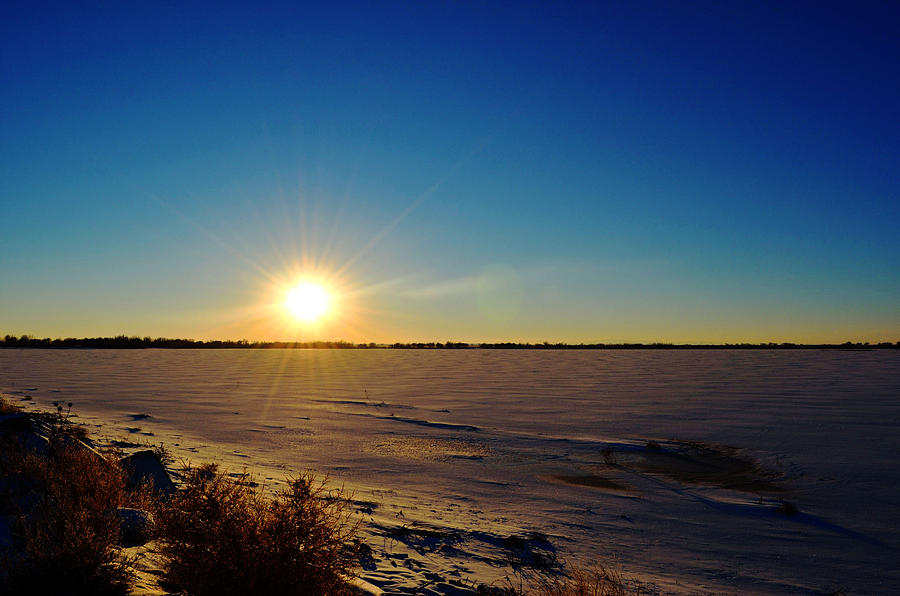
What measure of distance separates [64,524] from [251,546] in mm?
2239

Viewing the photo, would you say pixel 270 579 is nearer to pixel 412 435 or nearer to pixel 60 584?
pixel 60 584

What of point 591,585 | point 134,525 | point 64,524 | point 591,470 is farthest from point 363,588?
point 591,470

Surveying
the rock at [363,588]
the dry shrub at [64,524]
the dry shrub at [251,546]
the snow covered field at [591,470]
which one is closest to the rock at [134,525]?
the dry shrub at [64,524]

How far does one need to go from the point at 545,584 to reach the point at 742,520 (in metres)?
4.19

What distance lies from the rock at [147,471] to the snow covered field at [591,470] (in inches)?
67.2

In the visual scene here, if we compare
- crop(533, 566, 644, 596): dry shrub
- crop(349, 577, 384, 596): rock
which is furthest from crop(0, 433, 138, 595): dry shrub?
crop(533, 566, 644, 596): dry shrub

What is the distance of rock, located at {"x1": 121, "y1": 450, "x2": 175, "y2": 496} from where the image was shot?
698 cm

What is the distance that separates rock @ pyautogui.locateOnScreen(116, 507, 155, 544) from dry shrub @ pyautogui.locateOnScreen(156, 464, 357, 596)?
133 cm

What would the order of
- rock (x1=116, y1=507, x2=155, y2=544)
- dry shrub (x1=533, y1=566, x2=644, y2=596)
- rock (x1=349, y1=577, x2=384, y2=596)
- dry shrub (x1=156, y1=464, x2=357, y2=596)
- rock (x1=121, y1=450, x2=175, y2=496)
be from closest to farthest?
1. dry shrub (x1=156, y1=464, x2=357, y2=596)
2. dry shrub (x1=533, y1=566, x2=644, y2=596)
3. rock (x1=349, y1=577, x2=384, y2=596)
4. rock (x1=116, y1=507, x2=155, y2=544)
5. rock (x1=121, y1=450, x2=175, y2=496)

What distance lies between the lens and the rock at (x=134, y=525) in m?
5.27

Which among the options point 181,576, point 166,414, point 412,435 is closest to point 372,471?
point 412,435

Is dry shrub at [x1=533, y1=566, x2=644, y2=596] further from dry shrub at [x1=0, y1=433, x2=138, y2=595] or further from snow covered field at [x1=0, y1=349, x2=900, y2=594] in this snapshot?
dry shrub at [x1=0, y1=433, x2=138, y2=595]

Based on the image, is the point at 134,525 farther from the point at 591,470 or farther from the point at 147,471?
the point at 591,470

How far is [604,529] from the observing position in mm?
7203
